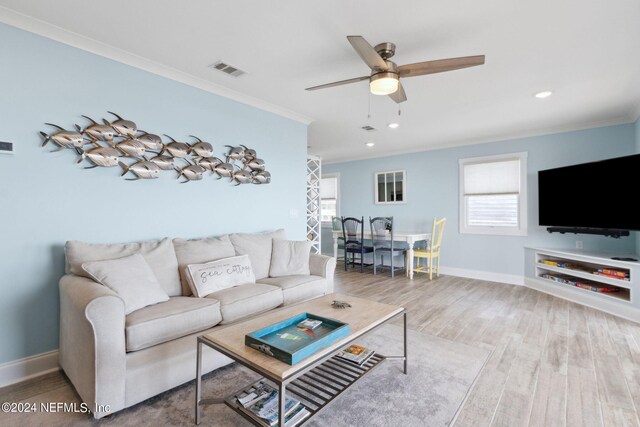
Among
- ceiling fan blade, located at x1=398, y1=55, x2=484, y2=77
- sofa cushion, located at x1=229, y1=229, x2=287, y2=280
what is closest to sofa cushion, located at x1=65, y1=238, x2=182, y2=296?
sofa cushion, located at x1=229, y1=229, x2=287, y2=280

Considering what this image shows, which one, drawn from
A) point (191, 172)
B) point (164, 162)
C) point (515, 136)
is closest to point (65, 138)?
point (164, 162)

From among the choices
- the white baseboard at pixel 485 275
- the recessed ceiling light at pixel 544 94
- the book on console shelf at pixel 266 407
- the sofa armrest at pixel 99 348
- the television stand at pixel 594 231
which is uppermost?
the recessed ceiling light at pixel 544 94

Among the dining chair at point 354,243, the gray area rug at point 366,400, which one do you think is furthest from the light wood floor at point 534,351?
the dining chair at point 354,243

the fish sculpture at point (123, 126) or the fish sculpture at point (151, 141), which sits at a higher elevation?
the fish sculpture at point (123, 126)

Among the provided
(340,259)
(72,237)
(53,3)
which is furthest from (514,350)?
(340,259)

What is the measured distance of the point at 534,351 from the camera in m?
2.58

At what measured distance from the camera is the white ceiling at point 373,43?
2021 millimetres

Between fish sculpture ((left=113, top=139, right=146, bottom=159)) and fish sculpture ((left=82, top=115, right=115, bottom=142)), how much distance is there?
8 cm

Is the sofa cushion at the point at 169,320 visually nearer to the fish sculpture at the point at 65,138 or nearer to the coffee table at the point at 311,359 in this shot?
the coffee table at the point at 311,359

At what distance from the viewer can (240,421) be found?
5.64ft

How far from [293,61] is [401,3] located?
107cm

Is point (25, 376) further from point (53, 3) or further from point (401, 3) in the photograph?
point (401, 3)

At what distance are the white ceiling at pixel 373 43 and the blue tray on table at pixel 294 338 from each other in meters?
1.99

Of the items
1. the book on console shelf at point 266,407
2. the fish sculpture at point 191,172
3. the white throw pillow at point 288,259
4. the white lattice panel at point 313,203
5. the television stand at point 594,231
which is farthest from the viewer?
the white lattice panel at point 313,203
